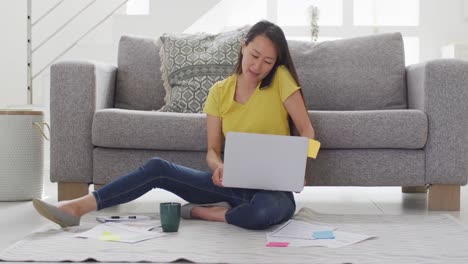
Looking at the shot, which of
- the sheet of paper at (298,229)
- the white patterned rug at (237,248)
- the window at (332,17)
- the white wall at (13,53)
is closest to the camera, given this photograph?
the white patterned rug at (237,248)

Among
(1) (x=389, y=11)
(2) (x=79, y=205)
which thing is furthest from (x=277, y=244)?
(1) (x=389, y=11)

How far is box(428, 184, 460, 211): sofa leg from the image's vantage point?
9.21ft

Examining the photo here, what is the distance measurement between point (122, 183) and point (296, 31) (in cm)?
395

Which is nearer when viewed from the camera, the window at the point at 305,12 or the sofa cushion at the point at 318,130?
the sofa cushion at the point at 318,130

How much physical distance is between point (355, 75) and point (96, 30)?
9.33ft

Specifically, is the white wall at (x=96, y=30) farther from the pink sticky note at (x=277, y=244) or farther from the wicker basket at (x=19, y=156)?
the pink sticky note at (x=277, y=244)

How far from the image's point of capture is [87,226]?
227cm

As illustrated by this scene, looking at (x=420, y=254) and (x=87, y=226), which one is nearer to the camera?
(x=420, y=254)

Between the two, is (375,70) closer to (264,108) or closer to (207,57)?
(207,57)

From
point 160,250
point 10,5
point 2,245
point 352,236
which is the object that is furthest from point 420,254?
point 10,5

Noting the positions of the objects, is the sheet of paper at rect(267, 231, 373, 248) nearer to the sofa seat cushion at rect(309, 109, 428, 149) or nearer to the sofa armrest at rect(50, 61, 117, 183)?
the sofa seat cushion at rect(309, 109, 428, 149)

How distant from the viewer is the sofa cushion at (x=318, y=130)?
274 cm

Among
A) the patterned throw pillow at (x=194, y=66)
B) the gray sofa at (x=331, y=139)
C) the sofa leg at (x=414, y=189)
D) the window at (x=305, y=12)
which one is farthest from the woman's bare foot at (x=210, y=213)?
the window at (x=305, y=12)

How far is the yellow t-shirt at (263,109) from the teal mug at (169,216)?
45 cm
